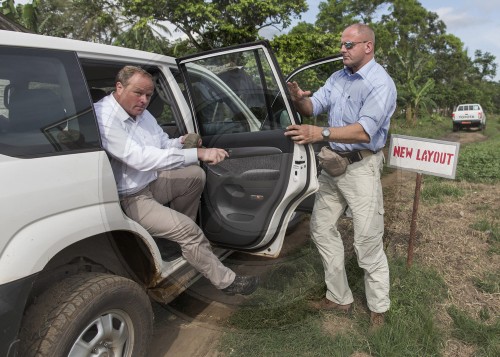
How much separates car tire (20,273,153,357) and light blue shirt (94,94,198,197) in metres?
0.62

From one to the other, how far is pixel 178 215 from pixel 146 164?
0.40 meters

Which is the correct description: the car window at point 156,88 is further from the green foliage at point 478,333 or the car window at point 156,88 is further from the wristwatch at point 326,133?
the green foliage at point 478,333

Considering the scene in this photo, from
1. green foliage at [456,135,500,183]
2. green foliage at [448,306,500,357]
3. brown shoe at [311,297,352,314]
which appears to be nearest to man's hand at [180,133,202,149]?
brown shoe at [311,297,352,314]

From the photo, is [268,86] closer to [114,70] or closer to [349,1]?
[114,70]

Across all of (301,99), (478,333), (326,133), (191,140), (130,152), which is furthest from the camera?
(301,99)

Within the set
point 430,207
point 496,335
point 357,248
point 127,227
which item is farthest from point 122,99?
point 430,207

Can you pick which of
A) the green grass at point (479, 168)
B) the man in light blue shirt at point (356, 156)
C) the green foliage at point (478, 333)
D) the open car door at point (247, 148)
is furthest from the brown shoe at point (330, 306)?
Result: the green grass at point (479, 168)

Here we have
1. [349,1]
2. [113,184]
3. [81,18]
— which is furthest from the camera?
[349,1]

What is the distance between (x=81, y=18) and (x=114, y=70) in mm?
24748

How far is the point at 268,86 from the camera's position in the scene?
2871 millimetres

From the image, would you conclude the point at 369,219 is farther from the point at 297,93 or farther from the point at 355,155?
the point at 297,93

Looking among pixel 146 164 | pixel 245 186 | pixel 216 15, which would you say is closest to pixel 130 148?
pixel 146 164

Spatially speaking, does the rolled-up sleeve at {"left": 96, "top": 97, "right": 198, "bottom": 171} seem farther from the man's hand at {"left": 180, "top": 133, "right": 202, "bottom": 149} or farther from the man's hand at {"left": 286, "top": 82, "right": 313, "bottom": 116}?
the man's hand at {"left": 286, "top": 82, "right": 313, "bottom": 116}

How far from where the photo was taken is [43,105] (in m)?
1.88
